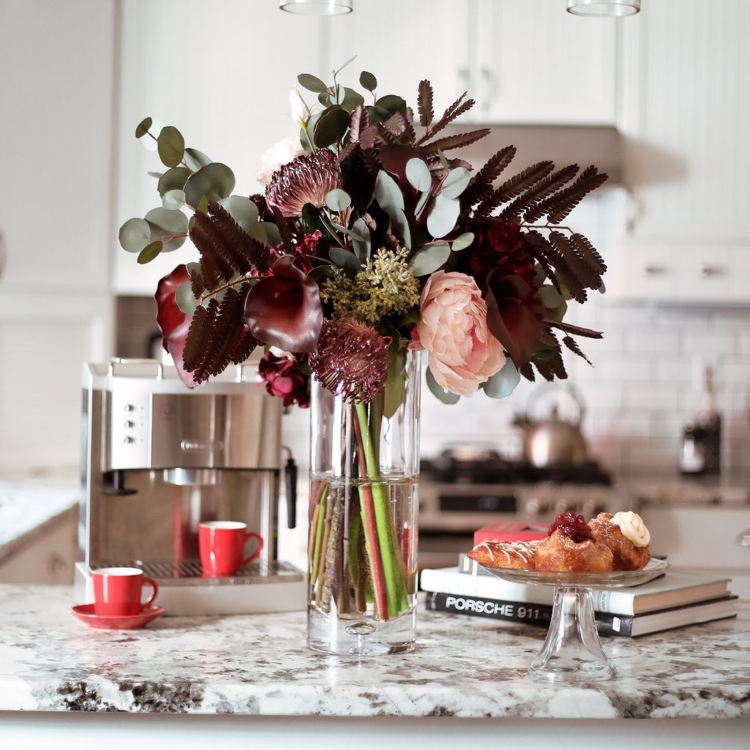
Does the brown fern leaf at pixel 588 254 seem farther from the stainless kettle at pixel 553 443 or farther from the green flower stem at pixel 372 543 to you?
the stainless kettle at pixel 553 443

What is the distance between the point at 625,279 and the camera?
129 inches

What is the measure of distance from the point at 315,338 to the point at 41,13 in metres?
2.71

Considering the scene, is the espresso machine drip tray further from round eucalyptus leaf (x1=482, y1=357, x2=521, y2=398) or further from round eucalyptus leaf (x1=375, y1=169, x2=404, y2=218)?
round eucalyptus leaf (x1=375, y1=169, x2=404, y2=218)

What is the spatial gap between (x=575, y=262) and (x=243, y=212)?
360mm

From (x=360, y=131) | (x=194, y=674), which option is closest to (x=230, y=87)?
(x=360, y=131)

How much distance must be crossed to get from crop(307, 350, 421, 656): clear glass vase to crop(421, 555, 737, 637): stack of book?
7.2 inches

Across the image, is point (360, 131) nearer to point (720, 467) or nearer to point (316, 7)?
point (316, 7)

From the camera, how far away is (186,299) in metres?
1.12

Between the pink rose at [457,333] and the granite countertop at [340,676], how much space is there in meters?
0.30

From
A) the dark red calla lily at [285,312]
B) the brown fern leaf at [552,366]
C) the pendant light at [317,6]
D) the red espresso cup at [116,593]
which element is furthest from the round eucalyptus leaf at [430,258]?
the pendant light at [317,6]

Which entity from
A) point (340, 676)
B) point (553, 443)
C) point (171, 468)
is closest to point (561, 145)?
point (553, 443)

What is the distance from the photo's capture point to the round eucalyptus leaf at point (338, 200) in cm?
106

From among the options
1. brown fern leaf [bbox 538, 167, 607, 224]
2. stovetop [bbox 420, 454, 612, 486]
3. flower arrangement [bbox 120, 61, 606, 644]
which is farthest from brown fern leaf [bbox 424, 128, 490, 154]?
stovetop [bbox 420, 454, 612, 486]

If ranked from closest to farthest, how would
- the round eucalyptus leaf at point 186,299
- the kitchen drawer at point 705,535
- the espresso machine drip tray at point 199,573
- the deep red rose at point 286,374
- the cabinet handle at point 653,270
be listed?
the round eucalyptus leaf at point 186,299 < the deep red rose at point 286,374 < the espresso machine drip tray at point 199,573 < the kitchen drawer at point 705,535 < the cabinet handle at point 653,270
